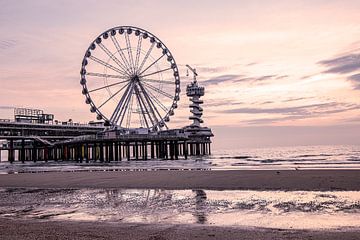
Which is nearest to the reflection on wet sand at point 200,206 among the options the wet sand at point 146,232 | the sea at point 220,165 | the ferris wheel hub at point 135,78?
the wet sand at point 146,232

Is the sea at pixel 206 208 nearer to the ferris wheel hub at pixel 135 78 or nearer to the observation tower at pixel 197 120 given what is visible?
the ferris wheel hub at pixel 135 78

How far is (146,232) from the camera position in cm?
718

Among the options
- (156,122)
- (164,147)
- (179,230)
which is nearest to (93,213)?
(179,230)

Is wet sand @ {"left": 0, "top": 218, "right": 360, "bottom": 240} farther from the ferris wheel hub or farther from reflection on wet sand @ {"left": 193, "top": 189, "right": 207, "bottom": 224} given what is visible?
the ferris wheel hub

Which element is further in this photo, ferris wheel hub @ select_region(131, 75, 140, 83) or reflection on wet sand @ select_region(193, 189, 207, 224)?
ferris wheel hub @ select_region(131, 75, 140, 83)

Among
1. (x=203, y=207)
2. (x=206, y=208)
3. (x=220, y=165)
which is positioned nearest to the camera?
(x=206, y=208)

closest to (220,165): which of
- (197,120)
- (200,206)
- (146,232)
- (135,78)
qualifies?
(135,78)

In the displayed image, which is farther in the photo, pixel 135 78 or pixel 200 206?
pixel 135 78

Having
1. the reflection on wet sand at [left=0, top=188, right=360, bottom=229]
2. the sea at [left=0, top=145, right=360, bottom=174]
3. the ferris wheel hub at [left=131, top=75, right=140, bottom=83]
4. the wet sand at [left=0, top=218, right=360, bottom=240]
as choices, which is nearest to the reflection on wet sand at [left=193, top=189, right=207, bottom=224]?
the reflection on wet sand at [left=0, top=188, right=360, bottom=229]

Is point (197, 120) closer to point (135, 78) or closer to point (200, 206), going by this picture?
point (135, 78)

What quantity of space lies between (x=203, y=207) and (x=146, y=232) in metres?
3.14

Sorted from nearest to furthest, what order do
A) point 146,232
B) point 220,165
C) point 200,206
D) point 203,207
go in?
point 146,232
point 203,207
point 200,206
point 220,165

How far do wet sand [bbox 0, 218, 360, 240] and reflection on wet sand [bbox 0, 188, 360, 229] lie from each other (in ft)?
1.83

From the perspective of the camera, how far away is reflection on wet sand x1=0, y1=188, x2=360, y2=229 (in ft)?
26.8
